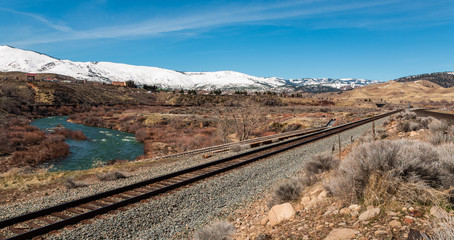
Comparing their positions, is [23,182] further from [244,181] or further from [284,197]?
[284,197]

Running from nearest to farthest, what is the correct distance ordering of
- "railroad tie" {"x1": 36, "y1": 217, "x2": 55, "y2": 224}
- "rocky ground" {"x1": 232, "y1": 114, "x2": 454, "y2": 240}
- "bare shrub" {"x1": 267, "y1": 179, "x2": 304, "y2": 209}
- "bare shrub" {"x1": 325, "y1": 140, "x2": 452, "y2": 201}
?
1. "rocky ground" {"x1": 232, "y1": 114, "x2": 454, "y2": 240}
2. "bare shrub" {"x1": 325, "y1": 140, "x2": 452, "y2": 201}
3. "railroad tie" {"x1": 36, "y1": 217, "x2": 55, "y2": 224}
4. "bare shrub" {"x1": 267, "y1": 179, "x2": 304, "y2": 209}

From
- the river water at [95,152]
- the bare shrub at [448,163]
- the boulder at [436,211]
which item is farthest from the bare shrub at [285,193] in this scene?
the river water at [95,152]

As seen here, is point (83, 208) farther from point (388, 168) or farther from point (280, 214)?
point (388, 168)

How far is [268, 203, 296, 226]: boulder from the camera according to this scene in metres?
5.88

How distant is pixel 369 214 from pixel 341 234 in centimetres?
66

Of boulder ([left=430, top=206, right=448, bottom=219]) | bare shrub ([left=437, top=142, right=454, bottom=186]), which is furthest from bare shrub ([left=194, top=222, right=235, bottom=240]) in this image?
bare shrub ([left=437, top=142, right=454, bottom=186])

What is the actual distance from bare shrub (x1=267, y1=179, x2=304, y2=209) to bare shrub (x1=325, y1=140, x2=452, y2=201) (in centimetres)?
148

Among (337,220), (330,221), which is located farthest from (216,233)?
(337,220)

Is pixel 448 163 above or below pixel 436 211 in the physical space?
above

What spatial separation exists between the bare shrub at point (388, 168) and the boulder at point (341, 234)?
1154 millimetres

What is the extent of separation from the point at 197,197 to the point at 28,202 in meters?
5.65

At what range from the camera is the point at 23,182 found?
1223cm

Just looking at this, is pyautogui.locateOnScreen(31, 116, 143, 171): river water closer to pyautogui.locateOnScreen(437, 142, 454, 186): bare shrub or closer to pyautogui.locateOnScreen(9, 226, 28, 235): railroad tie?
pyautogui.locateOnScreen(9, 226, 28, 235): railroad tie

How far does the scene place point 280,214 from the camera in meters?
6.07
